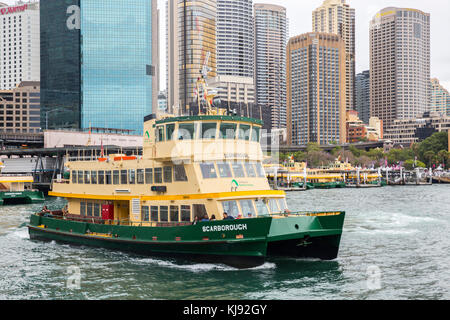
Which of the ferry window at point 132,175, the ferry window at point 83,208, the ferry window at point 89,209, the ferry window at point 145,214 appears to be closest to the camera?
the ferry window at point 145,214

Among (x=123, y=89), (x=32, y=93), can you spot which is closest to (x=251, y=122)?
(x=123, y=89)

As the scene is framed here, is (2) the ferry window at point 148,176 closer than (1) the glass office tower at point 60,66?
Yes

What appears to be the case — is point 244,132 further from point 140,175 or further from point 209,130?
point 140,175

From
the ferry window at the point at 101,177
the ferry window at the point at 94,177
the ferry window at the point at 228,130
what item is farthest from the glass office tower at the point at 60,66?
the ferry window at the point at 228,130

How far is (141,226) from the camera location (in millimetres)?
24719

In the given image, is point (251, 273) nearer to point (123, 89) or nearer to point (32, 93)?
point (123, 89)

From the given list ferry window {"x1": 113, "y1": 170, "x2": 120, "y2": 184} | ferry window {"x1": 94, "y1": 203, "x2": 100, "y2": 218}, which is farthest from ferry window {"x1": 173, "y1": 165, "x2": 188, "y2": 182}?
ferry window {"x1": 94, "y1": 203, "x2": 100, "y2": 218}

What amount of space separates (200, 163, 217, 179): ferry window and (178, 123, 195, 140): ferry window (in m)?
1.64

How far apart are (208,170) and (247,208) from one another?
108 inches

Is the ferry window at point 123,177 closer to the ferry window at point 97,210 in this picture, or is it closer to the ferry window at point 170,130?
the ferry window at point 97,210

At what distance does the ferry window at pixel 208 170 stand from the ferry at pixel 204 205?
0.05 metres

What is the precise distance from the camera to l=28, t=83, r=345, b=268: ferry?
21688 millimetres

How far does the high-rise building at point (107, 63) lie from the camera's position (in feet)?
509
